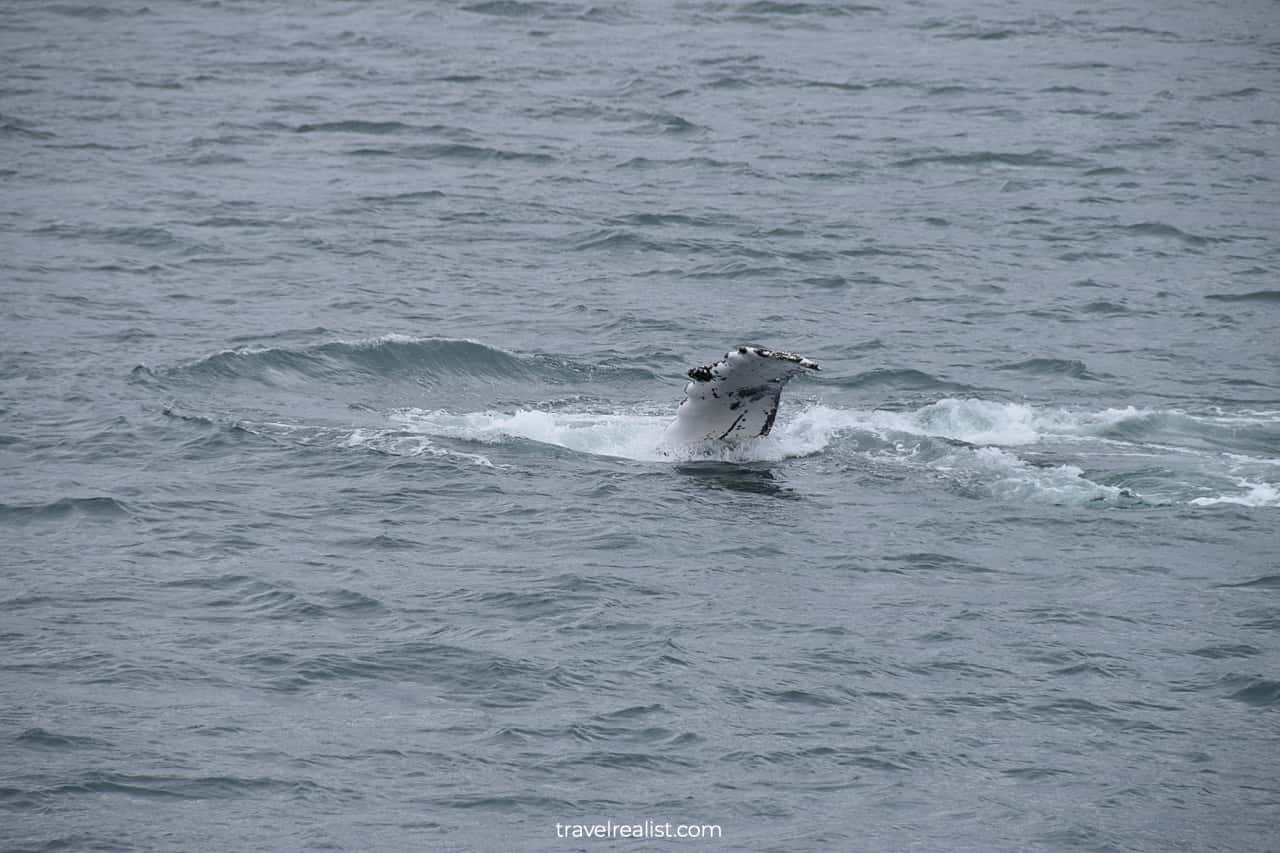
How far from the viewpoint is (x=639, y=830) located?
13781 millimetres

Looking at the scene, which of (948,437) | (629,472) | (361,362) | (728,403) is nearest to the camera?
(629,472)

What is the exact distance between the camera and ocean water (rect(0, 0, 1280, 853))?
14562 mm

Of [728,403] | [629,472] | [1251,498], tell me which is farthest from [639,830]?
[1251,498]

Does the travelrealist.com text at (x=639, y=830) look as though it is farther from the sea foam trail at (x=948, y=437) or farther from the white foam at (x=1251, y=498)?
the white foam at (x=1251, y=498)

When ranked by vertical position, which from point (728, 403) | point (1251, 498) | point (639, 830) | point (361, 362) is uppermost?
point (728, 403)

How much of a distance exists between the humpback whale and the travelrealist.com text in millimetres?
8335

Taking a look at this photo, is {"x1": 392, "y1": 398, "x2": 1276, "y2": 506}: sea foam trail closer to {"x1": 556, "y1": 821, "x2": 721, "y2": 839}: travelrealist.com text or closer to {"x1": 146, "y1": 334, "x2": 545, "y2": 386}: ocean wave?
{"x1": 146, "y1": 334, "x2": 545, "y2": 386}: ocean wave

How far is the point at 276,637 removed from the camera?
661 inches

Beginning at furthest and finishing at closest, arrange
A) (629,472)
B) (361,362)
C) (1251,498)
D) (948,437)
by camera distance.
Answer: (361,362), (948,437), (629,472), (1251,498)

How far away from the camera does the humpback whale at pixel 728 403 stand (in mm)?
21594

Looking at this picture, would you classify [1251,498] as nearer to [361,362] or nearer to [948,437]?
[948,437]

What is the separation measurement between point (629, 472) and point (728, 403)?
4.79 feet

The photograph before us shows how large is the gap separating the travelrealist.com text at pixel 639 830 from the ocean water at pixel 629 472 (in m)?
0.09

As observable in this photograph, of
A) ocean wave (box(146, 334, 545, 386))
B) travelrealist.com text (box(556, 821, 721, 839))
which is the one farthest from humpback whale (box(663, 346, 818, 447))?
travelrealist.com text (box(556, 821, 721, 839))
